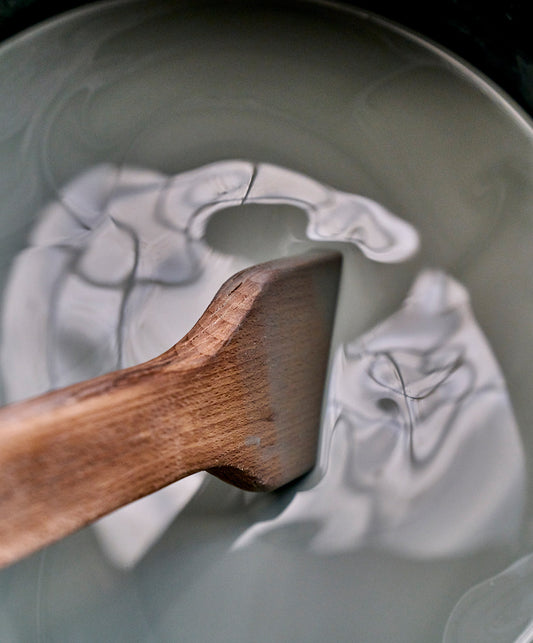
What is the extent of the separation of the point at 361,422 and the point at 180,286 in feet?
0.66

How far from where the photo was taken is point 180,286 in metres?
0.64

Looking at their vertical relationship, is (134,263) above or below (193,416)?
above

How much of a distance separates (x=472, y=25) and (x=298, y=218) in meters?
0.23

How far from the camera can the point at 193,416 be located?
43cm

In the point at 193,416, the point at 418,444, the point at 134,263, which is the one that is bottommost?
the point at 418,444

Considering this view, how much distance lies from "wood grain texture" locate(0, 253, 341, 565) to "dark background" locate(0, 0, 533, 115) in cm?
23

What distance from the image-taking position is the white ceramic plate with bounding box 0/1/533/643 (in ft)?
1.79

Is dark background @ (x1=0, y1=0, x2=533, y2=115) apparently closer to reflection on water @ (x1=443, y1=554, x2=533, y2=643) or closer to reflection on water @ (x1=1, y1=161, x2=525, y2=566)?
reflection on water @ (x1=1, y1=161, x2=525, y2=566)

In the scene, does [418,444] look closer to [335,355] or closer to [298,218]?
A: [335,355]

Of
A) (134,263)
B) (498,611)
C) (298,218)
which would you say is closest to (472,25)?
(298,218)

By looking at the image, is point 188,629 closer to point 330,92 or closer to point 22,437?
point 22,437

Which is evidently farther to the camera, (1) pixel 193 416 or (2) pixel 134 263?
(2) pixel 134 263

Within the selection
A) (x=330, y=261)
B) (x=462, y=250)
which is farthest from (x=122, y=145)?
(x=462, y=250)

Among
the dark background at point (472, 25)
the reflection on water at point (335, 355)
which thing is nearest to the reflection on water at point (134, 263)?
the reflection on water at point (335, 355)
